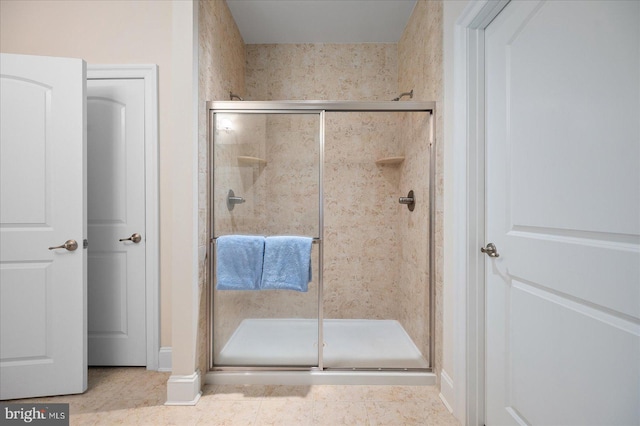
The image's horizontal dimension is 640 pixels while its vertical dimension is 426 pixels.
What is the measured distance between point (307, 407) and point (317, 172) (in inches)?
54.0

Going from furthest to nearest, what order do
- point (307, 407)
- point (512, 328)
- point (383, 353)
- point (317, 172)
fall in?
point (383, 353)
point (317, 172)
point (307, 407)
point (512, 328)

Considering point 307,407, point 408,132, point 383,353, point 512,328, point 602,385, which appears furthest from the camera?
point 408,132

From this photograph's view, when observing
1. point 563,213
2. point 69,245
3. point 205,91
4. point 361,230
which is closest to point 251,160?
point 205,91

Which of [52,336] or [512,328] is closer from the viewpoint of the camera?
[512,328]

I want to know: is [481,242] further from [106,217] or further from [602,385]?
[106,217]

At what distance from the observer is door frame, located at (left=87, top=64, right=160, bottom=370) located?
218 centimetres

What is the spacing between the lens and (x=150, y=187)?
7.19 feet

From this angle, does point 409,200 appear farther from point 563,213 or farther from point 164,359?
point 164,359

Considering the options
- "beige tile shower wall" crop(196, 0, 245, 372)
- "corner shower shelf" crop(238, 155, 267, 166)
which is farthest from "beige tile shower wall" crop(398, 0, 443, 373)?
"beige tile shower wall" crop(196, 0, 245, 372)

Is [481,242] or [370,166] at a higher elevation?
[370,166]

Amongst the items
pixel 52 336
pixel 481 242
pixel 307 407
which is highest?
pixel 481 242

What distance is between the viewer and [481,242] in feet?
5.14

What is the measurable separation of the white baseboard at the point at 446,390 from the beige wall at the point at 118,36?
71.0 inches

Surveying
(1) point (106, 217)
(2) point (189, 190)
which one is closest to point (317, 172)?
(2) point (189, 190)
